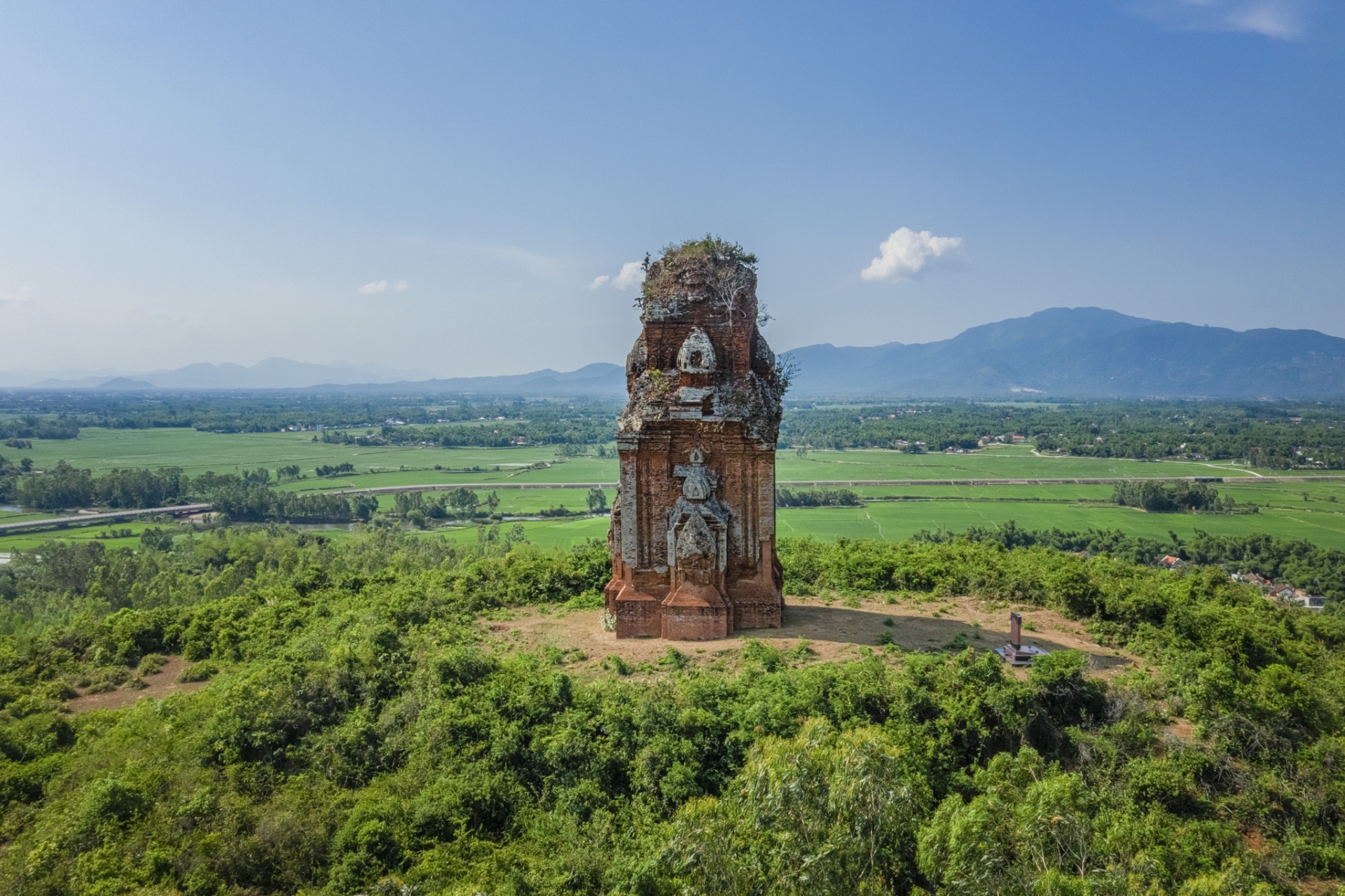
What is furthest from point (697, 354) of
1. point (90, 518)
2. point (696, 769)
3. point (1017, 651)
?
point (90, 518)

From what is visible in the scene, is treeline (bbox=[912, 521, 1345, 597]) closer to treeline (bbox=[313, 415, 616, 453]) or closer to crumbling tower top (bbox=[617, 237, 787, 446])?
crumbling tower top (bbox=[617, 237, 787, 446])

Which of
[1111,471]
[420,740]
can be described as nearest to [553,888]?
[420,740]

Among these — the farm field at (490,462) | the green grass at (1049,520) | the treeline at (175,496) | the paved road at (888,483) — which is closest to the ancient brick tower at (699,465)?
the green grass at (1049,520)

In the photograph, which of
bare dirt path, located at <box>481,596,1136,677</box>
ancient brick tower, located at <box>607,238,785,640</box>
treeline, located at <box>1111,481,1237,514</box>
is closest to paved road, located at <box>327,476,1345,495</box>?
treeline, located at <box>1111,481,1237,514</box>

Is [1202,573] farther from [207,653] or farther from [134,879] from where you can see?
[207,653]

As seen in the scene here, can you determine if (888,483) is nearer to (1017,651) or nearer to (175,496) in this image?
(1017,651)
